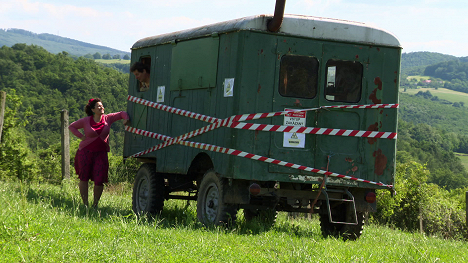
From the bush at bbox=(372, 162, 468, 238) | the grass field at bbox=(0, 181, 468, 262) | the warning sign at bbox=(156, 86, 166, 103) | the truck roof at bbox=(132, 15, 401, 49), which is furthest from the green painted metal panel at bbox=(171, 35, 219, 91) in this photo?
the bush at bbox=(372, 162, 468, 238)

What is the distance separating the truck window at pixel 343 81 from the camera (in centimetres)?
836

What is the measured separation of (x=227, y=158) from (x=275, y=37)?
5.47ft

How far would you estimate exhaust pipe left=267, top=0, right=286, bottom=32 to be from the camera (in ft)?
25.5

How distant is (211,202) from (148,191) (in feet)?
7.14

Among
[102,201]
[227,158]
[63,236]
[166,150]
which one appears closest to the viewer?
[63,236]

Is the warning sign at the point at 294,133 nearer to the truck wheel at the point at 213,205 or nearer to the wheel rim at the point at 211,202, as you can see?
the truck wheel at the point at 213,205

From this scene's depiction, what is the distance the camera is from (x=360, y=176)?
27.5ft

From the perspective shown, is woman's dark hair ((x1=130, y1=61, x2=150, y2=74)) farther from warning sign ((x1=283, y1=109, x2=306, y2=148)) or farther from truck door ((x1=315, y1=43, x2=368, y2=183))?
truck door ((x1=315, y1=43, x2=368, y2=183))

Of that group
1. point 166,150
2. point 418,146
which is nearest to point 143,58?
point 166,150

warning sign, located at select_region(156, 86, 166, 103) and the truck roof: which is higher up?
the truck roof

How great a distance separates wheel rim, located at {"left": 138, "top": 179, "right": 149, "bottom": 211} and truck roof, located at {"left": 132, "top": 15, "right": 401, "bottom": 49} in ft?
10.6

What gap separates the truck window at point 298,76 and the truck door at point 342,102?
14 centimetres

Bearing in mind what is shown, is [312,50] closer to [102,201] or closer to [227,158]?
[227,158]

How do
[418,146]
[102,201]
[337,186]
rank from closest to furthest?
1. [337,186]
2. [102,201]
3. [418,146]
